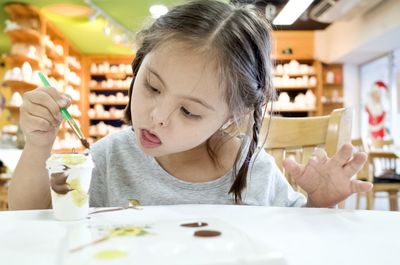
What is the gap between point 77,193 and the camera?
623 mm

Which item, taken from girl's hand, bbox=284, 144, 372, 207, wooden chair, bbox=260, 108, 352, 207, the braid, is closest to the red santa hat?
wooden chair, bbox=260, 108, 352, 207

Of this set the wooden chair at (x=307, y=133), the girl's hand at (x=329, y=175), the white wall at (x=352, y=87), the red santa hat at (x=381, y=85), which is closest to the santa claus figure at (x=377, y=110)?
the red santa hat at (x=381, y=85)

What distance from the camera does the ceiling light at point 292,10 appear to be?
16.4 feet

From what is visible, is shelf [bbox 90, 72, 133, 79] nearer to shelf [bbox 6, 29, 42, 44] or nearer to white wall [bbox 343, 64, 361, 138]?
shelf [bbox 6, 29, 42, 44]

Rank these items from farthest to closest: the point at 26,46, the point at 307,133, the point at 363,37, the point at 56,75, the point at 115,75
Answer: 1. the point at 115,75
2. the point at 56,75
3. the point at 363,37
4. the point at 26,46
5. the point at 307,133

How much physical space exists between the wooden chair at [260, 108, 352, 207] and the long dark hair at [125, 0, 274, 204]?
245 mm

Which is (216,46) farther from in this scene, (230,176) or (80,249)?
(80,249)

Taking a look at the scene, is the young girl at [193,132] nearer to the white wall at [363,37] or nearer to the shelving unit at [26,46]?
the shelving unit at [26,46]

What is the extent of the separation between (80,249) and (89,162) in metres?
0.26

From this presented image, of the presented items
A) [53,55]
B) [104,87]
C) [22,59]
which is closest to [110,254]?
[22,59]

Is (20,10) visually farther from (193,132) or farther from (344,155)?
(344,155)

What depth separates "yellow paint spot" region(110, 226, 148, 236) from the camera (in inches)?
18.2

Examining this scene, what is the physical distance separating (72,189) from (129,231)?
192 mm

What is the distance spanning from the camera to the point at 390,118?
673 cm
